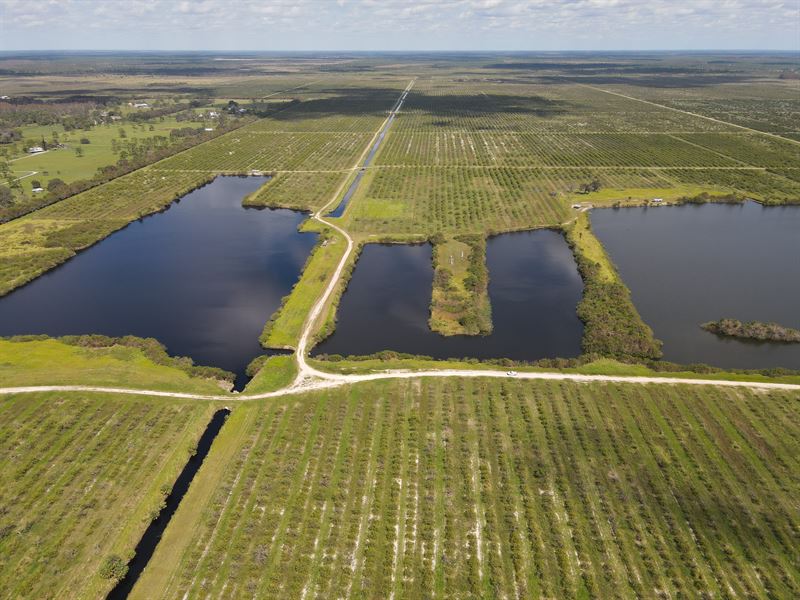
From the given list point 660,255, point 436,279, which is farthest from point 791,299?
point 436,279

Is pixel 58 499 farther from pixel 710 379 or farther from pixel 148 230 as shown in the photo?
pixel 148 230

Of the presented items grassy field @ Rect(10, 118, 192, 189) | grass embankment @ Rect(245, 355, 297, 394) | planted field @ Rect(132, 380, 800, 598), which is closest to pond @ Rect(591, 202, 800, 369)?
planted field @ Rect(132, 380, 800, 598)

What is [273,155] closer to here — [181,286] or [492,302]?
[181,286]

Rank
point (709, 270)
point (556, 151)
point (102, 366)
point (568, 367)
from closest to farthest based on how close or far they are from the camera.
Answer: point (568, 367) → point (102, 366) → point (709, 270) → point (556, 151)

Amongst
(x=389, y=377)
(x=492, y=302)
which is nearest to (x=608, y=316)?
(x=492, y=302)

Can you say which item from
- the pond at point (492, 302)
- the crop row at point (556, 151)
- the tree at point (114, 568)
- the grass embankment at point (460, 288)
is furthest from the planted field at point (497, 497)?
the crop row at point (556, 151)

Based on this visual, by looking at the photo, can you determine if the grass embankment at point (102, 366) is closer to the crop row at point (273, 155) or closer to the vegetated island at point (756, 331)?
the vegetated island at point (756, 331)

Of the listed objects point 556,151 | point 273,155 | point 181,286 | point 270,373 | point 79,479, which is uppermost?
point 273,155
